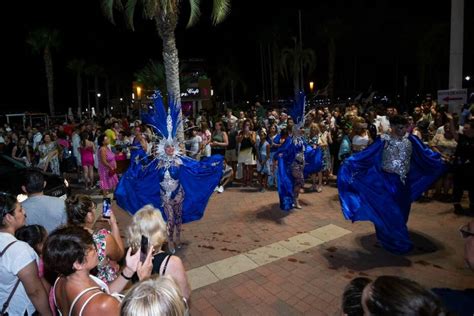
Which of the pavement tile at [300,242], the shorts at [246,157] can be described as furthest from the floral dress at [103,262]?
the shorts at [246,157]

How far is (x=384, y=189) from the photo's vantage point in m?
5.45

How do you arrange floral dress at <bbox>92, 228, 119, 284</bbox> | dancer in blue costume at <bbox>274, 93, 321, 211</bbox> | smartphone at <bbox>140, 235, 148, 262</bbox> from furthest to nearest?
dancer in blue costume at <bbox>274, 93, 321, 211</bbox> → floral dress at <bbox>92, 228, 119, 284</bbox> → smartphone at <bbox>140, 235, 148, 262</bbox>

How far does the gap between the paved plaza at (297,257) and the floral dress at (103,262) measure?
1.22 m

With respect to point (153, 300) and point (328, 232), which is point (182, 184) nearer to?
point (328, 232)

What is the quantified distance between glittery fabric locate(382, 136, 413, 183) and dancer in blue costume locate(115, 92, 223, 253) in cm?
266

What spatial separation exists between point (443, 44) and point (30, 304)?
3777 centimetres

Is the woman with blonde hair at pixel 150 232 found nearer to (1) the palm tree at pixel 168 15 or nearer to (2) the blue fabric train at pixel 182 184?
(2) the blue fabric train at pixel 182 184

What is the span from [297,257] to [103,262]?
305 cm

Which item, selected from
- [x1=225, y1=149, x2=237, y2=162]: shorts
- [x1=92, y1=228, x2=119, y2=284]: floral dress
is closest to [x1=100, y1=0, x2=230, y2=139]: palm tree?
[x1=225, y1=149, x2=237, y2=162]: shorts

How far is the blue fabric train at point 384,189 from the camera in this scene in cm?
529

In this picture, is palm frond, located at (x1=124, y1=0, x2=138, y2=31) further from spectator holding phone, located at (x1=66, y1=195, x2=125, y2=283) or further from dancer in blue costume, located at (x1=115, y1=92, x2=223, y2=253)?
spectator holding phone, located at (x1=66, y1=195, x2=125, y2=283)

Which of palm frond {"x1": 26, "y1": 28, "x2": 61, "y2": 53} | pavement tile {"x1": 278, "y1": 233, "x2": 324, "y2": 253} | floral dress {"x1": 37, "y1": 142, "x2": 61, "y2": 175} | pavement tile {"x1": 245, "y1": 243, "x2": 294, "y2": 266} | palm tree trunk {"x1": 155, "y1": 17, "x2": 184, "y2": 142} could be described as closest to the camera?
pavement tile {"x1": 245, "y1": 243, "x2": 294, "y2": 266}

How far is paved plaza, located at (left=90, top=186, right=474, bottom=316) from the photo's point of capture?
4.19 meters

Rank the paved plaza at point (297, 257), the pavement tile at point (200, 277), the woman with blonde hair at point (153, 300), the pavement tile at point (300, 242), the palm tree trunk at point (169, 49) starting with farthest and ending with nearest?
1. the palm tree trunk at point (169, 49)
2. the pavement tile at point (300, 242)
3. the pavement tile at point (200, 277)
4. the paved plaza at point (297, 257)
5. the woman with blonde hair at point (153, 300)
